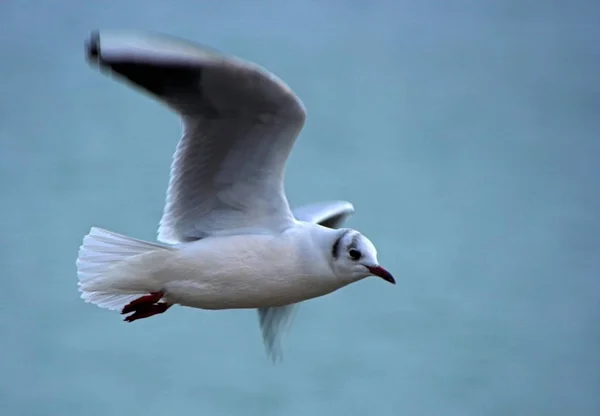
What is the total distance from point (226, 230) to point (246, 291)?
0.22m

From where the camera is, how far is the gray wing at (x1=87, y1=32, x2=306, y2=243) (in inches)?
133

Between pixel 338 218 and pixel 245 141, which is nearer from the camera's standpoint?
pixel 245 141

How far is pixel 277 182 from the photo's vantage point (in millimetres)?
3754

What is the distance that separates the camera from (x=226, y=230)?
3.83 metres

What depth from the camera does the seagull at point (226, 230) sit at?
358cm

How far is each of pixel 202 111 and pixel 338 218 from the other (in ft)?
3.03

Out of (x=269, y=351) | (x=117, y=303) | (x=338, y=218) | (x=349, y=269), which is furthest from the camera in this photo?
(x=338, y=218)

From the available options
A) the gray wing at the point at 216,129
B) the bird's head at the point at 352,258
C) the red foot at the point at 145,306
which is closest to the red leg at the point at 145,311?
the red foot at the point at 145,306

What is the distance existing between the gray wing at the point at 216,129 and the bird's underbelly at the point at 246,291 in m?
0.17

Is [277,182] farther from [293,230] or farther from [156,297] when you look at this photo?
[156,297]

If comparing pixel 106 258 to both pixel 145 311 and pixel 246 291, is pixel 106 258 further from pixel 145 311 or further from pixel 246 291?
pixel 246 291

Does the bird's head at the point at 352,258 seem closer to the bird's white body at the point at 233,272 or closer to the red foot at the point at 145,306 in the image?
the bird's white body at the point at 233,272

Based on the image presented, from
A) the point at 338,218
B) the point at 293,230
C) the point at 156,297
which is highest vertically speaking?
the point at 338,218

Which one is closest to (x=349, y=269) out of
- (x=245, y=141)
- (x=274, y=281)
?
(x=274, y=281)
